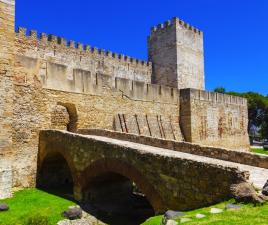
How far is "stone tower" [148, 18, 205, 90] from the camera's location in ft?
101

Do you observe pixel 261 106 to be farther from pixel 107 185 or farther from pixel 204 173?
pixel 204 173

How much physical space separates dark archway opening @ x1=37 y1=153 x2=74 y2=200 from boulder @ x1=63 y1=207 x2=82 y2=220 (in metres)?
2.72

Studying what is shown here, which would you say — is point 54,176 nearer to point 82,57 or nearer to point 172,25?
point 82,57

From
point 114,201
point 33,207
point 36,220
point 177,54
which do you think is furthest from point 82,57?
point 36,220

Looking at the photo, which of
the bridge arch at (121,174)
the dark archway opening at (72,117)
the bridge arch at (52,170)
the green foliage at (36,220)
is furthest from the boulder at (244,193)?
the dark archway opening at (72,117)

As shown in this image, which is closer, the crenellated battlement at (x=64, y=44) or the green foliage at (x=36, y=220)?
the green foliage at (x=36, y=220)

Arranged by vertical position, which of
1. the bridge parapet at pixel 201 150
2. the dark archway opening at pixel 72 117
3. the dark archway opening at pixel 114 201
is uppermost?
the dark archway opening at pixel 72 117

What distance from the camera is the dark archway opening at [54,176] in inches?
538

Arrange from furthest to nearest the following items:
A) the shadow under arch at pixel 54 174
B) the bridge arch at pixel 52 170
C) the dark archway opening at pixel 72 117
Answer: the dark archway opening at pixel 72 117, the bridge arch at pixel 52 170, the shadow under arch at pixel 54 174

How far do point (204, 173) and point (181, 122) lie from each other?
16.5 metres

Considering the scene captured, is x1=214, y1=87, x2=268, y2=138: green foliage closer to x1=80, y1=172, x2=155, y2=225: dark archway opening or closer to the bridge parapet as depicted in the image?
the bridge parapet

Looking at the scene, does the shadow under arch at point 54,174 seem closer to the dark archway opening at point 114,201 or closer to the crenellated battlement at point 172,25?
the dark archway opening at point 114,201

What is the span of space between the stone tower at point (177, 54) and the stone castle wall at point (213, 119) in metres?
5.39

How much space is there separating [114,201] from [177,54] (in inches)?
818
